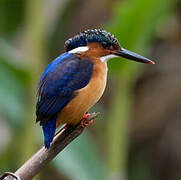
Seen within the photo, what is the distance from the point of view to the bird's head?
2676 millimetres

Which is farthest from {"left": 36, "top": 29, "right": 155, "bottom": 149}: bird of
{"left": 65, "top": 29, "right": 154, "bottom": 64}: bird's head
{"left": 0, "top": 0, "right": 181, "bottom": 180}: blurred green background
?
{"left": 0, "top": 0, "right": 181, "bottom": 180}: blurred green background

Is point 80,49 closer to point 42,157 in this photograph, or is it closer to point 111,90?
point 42,157

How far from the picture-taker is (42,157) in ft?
7.82

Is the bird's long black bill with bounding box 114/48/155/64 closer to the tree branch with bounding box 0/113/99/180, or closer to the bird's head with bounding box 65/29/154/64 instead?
the bird's head with bounding box 65/29/154/64

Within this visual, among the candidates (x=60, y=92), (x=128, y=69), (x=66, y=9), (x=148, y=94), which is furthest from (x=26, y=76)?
(x=148, y=94)

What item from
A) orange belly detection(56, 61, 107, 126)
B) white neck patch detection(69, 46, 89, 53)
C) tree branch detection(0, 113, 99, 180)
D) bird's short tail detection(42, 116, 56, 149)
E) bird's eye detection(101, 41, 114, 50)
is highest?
white neck patch detection(69, 46, 89, 53)

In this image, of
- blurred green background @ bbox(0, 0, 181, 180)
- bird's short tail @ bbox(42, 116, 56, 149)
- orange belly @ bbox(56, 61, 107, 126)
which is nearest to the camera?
bird's short tail @ bbox(42, 116, 56, 149)

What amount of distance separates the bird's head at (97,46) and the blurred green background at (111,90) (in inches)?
34.5

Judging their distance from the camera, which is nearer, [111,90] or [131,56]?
[131,56]

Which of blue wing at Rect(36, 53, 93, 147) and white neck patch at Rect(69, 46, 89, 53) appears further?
white neck patch at Rect(69, 46, 89, 53)

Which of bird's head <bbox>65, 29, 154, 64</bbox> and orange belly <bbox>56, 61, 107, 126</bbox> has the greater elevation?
bird's head <bbox>65, 29, 154, 64</bbox>

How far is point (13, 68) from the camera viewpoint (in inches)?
151

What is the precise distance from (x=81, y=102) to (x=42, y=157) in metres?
0.36

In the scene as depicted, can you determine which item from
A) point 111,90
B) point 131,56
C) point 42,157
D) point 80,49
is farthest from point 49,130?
point 111,90
